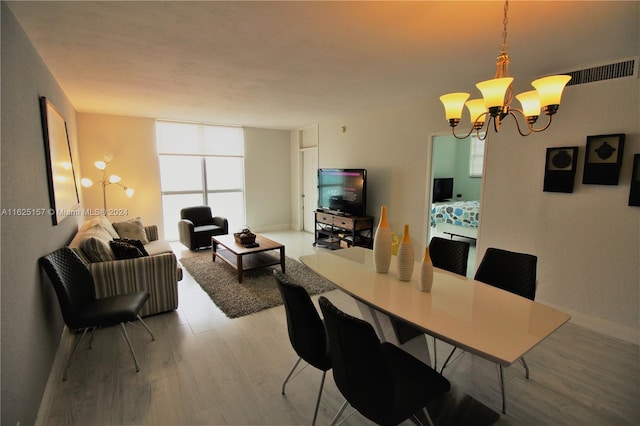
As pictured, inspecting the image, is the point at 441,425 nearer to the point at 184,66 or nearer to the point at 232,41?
the point at 232,41

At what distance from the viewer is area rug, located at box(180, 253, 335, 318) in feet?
10.7

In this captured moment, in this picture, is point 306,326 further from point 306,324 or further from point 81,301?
point 81,301

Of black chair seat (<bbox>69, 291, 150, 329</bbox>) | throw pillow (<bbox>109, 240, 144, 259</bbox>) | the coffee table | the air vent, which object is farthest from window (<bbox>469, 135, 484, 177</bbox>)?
black chair seat (<bbox>69, 291, 150, 329</bbox>)

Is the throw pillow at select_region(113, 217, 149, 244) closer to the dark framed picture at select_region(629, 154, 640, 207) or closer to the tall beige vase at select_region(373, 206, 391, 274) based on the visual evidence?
the tall beige vase at select_region(373, 206, 391, 274)

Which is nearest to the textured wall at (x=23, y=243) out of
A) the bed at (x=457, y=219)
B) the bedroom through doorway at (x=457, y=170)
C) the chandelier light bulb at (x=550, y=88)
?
the chandelier light bulb at (x=550, y=88)

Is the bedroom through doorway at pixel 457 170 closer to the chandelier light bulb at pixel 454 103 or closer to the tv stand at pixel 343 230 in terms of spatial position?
the tv stand at pixel 343 230

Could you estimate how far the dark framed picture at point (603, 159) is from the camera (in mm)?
2562

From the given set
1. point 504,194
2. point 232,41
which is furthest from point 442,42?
point 504,194

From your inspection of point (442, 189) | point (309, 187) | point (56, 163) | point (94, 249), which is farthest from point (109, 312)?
point (442, 189)

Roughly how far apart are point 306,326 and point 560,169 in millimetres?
A: 2899

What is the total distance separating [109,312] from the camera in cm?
219

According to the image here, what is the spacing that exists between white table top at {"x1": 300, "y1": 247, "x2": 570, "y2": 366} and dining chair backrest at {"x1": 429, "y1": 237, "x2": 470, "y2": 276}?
41cm

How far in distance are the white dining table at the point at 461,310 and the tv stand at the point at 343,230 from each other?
9.03ft

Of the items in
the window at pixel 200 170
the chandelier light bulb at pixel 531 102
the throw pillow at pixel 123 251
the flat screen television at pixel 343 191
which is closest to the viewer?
the chandelier light bulb at pixel 531 102
